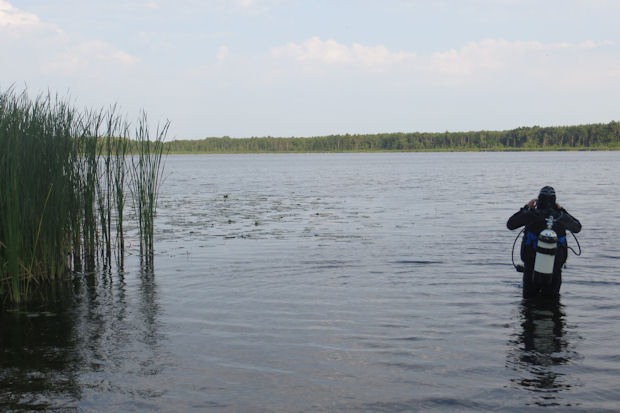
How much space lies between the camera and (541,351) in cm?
804

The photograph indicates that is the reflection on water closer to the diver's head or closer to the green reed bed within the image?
the green reed bed

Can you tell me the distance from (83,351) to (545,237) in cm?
729

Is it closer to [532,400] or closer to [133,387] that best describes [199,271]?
[133,387]

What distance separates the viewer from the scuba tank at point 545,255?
31.2ft

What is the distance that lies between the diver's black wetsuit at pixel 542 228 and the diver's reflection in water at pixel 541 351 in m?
0.49

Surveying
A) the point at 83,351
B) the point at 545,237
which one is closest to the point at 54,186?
the point at 83,351

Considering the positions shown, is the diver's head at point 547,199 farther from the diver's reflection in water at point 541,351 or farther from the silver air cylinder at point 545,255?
the diver's reflection in water at point 541,351

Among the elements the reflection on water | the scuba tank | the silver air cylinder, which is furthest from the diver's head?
the reflection on water

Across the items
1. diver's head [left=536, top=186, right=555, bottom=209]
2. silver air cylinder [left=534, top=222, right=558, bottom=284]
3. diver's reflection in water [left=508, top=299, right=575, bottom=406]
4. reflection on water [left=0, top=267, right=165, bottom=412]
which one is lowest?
reflection on water [left=0, top=267, right=165, bottom=412]

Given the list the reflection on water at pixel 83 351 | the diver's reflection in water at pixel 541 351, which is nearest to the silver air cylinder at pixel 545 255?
the diver's reflection in water at pixel 541 351

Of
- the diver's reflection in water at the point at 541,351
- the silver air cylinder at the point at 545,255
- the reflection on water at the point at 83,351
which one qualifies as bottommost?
the reflection on water at the point at 83,351

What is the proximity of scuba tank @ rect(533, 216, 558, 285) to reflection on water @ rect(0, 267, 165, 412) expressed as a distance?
6198 mm

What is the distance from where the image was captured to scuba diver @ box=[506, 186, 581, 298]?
9633mm

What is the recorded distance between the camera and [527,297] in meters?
10.7
